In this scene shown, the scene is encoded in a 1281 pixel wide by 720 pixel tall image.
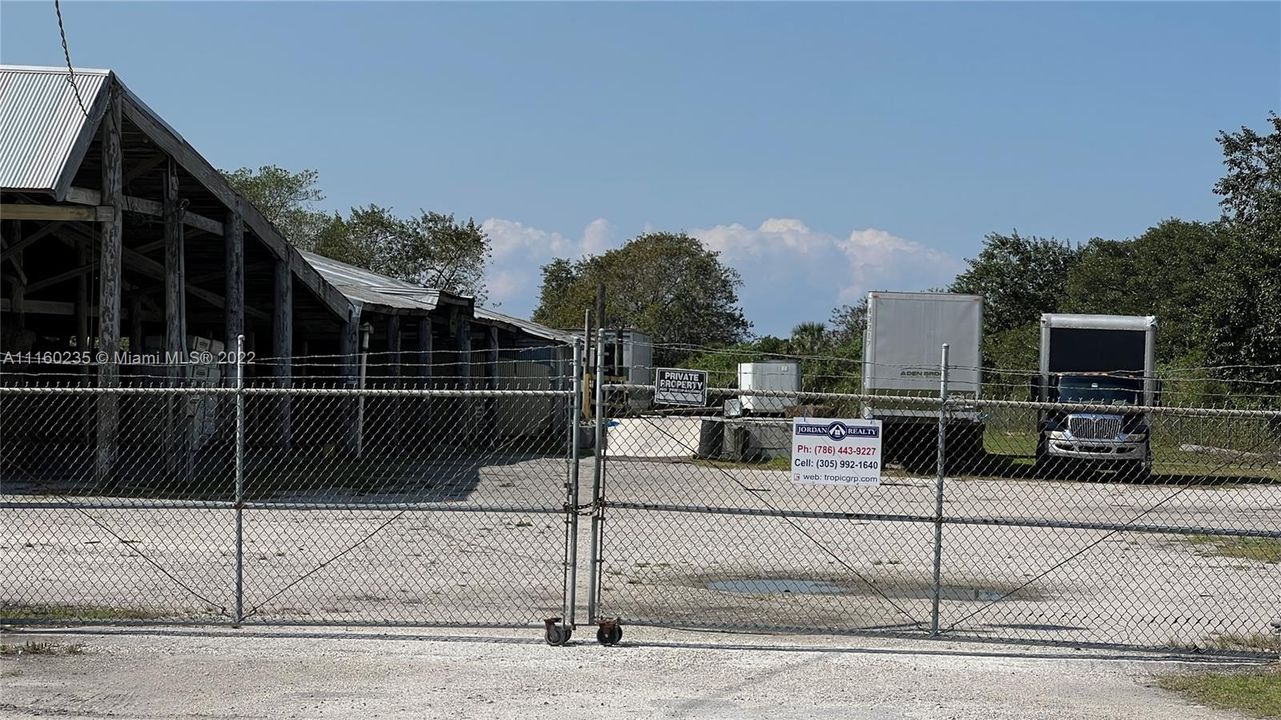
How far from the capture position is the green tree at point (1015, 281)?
75.9m

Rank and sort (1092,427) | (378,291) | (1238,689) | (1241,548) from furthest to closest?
(378,291) → (1092,427) → (1241,548) → (1238,689)

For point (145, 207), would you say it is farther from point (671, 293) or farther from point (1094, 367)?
point (671, 293)

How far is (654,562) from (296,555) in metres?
3.49

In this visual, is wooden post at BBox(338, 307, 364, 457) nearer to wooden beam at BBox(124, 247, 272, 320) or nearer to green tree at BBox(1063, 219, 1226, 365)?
wooden beam at BBox(124, 247, 272, 320)

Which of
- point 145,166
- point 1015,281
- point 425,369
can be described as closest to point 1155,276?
point 1015,281

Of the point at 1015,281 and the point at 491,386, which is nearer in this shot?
the point at 491,386

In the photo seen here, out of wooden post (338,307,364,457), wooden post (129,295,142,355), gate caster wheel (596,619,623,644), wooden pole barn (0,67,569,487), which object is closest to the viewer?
gate caster wheel (596,619,623,644)

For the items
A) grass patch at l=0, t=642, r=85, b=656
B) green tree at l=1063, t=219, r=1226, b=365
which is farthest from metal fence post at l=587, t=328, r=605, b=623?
green tree at l=1063, t=219, r=1226, b=365

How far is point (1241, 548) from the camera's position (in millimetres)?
15242

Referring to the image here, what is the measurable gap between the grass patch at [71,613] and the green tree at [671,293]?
66.4m

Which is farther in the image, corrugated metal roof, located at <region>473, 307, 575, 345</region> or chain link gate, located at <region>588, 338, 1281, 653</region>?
corrugated metal roof, located at <region>473, 307, 575, 345</region>

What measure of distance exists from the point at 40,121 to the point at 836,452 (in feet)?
43.6

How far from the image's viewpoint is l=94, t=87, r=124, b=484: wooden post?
18.0 meters

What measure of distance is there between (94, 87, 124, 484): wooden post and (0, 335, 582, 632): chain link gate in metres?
0.05
